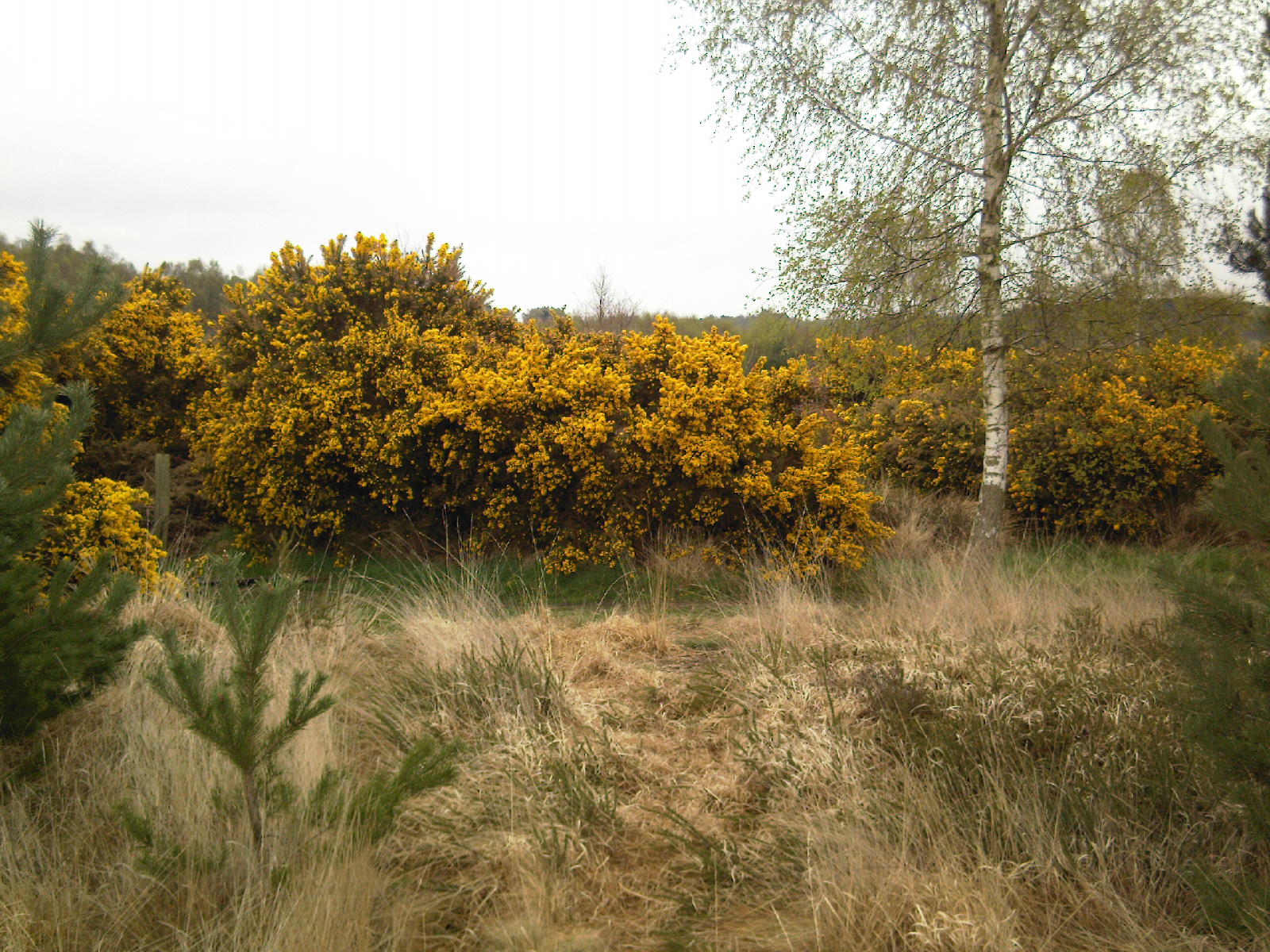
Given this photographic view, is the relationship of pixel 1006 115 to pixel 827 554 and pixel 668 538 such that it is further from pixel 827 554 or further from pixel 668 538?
pixel 668 538

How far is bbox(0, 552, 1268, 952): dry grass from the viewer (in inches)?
112

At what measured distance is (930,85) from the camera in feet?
26.7

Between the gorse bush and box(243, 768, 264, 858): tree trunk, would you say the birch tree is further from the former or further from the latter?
box(243, 768, 264, 858): tree trunk

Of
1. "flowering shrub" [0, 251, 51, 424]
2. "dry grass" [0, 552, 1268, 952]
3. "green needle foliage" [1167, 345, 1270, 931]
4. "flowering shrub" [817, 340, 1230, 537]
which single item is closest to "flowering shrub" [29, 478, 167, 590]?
"flowering shrub" [0, 251, 51, 424]

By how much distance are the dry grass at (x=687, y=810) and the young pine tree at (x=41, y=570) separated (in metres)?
0.39

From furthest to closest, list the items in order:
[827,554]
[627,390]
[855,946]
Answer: [627,390]
[827,554]
[855,946]

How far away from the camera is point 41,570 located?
3824mm

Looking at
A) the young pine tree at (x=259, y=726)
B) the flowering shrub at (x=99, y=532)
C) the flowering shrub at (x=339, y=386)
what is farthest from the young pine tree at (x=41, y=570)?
the flowering shrub at (x=339, y=386)

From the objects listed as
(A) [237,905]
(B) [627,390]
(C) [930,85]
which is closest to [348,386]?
(B) [627,390]

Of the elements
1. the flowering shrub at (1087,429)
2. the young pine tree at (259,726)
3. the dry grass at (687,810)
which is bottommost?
the dry grass at (687,810)

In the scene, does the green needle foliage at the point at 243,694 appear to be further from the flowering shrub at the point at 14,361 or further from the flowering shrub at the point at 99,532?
the flowering shrub at the point at 99,532

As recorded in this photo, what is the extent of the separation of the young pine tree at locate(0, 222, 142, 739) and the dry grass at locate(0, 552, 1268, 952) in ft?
1.27

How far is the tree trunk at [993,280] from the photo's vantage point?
7.90 meters

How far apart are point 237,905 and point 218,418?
8.87m
